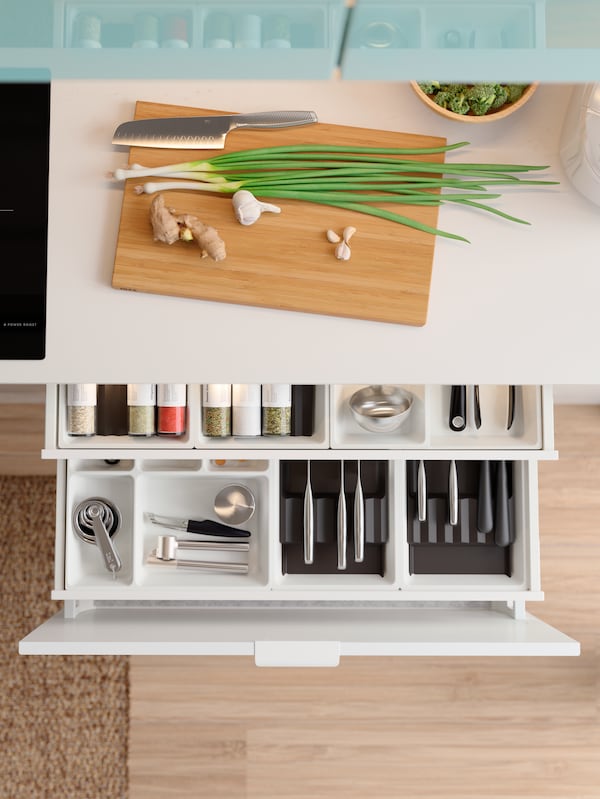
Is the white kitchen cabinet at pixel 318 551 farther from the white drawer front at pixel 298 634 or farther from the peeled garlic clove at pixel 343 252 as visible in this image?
the peeled garlic clove at pixel 343 252

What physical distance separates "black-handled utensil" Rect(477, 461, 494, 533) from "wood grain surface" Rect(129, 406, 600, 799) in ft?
1.73

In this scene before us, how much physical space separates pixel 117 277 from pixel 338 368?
40 centimetres

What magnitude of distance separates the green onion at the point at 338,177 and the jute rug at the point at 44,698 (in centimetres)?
103

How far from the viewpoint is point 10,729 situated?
1843 mm

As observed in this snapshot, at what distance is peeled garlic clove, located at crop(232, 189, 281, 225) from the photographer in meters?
1.13

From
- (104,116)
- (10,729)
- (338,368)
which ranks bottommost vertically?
(10,729)

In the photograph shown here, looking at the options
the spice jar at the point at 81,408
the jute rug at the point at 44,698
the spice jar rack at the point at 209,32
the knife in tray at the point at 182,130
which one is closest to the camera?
the spice jar rack at the point at 209,32

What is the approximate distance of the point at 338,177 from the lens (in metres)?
1.16

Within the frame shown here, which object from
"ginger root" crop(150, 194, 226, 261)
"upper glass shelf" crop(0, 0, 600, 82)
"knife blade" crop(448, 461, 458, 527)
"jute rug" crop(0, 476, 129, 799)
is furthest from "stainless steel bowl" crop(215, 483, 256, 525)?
"upper glass shelf" crop(0, 0, 600, 82)

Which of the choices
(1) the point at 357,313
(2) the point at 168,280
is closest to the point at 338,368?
(1) the point at 357,313

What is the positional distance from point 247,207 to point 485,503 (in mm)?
741

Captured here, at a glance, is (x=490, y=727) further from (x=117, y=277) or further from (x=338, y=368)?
(x=117, y=277)

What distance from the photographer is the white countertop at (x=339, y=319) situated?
45.8 inches

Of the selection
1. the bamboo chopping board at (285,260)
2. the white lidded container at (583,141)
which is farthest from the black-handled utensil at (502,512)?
the white lidded container at (583,141)
